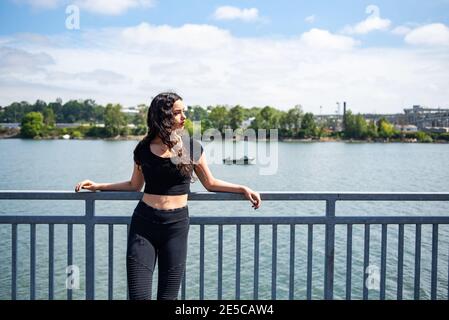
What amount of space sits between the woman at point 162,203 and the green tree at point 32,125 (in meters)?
145

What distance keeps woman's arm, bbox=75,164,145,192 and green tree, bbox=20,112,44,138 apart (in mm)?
144447

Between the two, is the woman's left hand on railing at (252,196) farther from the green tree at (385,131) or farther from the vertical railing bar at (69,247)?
the green tree at (385,131)

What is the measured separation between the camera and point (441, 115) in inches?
6732

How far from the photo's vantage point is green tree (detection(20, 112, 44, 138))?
13954 centimetres

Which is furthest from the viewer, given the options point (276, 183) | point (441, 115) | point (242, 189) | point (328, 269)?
point (441, 115)

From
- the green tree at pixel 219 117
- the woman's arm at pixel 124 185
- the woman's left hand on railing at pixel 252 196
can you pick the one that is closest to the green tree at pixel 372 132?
the green tree at pixel 219 117

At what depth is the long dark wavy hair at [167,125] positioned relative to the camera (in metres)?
3.38

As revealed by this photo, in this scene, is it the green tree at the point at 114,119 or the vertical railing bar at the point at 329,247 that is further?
the green tree at the point at 114,119

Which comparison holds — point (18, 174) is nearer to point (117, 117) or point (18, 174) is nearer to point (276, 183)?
point (276, 183)

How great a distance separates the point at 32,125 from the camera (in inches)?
5551

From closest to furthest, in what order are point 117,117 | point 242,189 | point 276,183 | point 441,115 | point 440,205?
1. point 242,189
2. point 440,205
3. point 276,183
4. point 117,117
5. point 441,115

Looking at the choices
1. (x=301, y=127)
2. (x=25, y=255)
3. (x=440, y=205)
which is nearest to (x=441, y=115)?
(x=301, y=127)

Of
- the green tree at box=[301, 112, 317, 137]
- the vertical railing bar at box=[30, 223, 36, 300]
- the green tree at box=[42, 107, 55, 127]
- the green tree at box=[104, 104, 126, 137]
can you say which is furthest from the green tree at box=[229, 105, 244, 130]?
the vertical railing bar at box=[30, 223, 36, 300]
